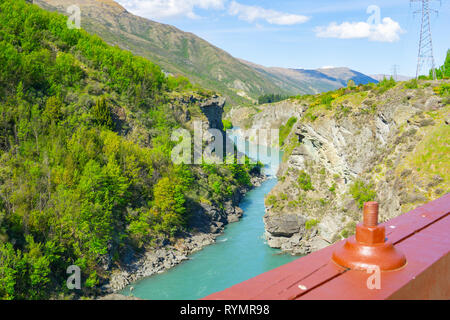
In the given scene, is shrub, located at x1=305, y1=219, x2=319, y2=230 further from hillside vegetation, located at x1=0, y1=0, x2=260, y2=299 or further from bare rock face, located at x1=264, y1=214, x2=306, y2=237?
hillside vegetation, located at x1=0, y1=0, x2=260, y2=299

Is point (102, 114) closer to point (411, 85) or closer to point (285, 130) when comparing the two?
point (411, 85)

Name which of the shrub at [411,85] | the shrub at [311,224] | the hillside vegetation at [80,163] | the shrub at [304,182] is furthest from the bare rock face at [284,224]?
the shrub at [411,85]

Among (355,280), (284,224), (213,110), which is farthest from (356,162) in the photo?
(355,280)

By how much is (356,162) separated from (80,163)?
28107 mm

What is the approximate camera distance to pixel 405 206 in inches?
1047

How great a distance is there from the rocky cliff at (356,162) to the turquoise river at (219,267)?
8.57 ft

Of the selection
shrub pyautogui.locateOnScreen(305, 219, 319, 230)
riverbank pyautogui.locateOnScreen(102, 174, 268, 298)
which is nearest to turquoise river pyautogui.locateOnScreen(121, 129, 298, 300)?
riverbank pyautogui.locateOnScreen(102, 174, 268, 298)

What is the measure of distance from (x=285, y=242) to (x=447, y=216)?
3803cm

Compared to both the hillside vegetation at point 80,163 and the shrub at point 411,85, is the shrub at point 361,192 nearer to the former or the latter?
the shrub at point 411,85

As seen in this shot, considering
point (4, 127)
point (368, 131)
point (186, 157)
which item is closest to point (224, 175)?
point (186, 157)

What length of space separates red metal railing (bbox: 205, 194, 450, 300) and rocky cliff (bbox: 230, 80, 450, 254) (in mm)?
26743

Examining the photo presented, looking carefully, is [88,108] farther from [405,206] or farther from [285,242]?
[405,206]

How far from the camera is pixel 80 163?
3806cm

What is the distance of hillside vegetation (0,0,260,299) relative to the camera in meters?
29.8
